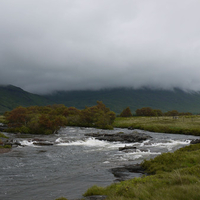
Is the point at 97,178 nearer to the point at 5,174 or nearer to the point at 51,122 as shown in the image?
the point at 5,174

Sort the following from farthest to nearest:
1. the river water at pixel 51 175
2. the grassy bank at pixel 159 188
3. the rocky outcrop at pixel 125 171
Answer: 1. the rocky outcrop at pixel 125 171
2. the river water at pixel 51 175
3. the grassy bank at pixel 159 188

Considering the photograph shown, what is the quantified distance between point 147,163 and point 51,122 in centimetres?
4532

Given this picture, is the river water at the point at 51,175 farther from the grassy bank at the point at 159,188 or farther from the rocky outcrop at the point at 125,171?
the grassy bank at the point at 159,188

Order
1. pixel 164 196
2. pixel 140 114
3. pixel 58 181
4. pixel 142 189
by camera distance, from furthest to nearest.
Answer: pixel 140 114, pixel 58 181, pixel 142 189, pixel 164 196

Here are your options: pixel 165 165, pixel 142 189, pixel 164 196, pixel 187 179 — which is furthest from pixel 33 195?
pixel 165 165

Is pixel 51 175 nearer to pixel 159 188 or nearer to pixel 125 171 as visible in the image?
pixel 125 171

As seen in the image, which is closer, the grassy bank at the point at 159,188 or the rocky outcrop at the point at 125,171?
the grassy bank at the point at 159,188

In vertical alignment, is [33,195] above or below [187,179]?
below

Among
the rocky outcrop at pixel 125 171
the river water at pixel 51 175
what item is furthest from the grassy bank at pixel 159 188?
the river water at pixel 51 175

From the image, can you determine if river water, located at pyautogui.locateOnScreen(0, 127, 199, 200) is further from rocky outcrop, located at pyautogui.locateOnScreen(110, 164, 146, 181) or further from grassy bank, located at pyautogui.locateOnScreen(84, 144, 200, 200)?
grassy bank, located at pyautogui.locateOnScreen(84, 144, 200, 200)

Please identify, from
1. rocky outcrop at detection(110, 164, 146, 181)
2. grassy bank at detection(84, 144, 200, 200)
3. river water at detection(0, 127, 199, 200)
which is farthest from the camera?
rocky outcrop at detection(110, 164, 146, 181)

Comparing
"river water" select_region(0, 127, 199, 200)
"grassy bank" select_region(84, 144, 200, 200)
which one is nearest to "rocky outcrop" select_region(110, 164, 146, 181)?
"river water" select_region(0, 127, 199, 200)

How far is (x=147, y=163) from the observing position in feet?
67.9

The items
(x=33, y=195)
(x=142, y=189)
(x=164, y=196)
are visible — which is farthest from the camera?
(x=33, y=195)
